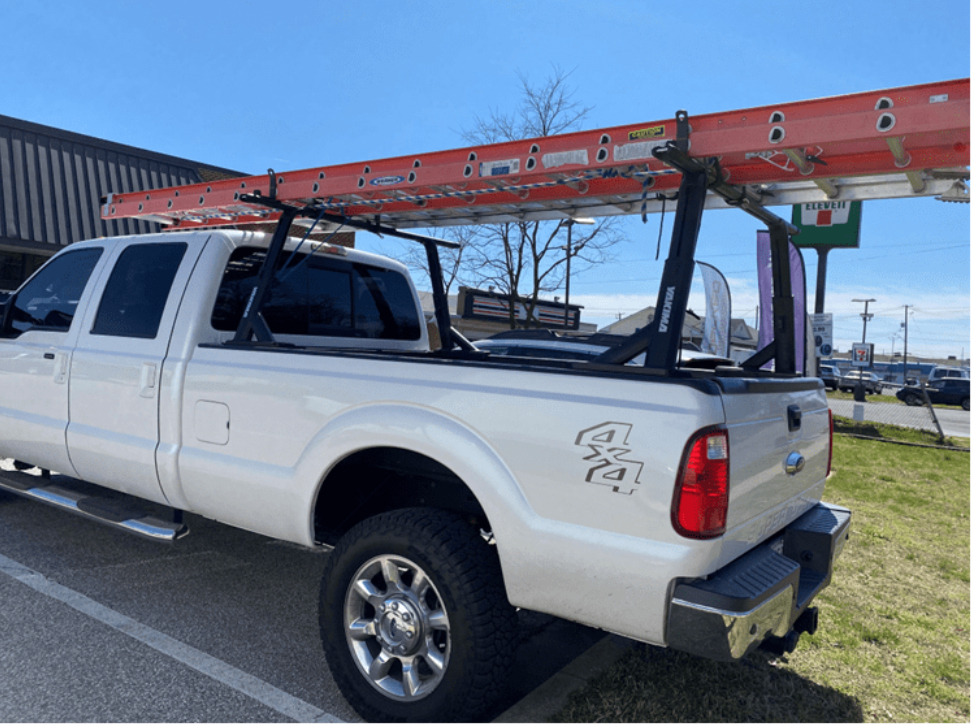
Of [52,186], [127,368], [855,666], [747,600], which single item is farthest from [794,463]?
[52,186]

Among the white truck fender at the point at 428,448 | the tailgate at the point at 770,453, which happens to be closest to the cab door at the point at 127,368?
the white truck fender at the point at 428,448

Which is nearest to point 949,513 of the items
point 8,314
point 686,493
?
point 686,493

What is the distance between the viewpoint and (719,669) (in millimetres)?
3611

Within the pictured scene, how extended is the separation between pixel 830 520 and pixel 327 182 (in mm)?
2944

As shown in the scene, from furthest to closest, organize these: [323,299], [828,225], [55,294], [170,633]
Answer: [828,225], [55,294], [323,299], [170,633]

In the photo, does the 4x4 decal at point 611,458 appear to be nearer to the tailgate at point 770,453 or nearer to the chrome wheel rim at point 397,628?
the tailgate at point 770,453

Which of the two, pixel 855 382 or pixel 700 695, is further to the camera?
pixel 855 382

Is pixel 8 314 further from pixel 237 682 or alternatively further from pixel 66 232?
pixel 66 232

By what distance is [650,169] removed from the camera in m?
3.38

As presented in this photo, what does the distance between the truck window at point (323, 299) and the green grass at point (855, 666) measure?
2488 mm

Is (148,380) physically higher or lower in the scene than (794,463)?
higher

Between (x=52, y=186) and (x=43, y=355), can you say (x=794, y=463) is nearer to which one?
(x=43, y=355)

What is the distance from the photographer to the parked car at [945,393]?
39125 mm

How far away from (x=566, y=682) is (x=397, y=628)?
0.92m
